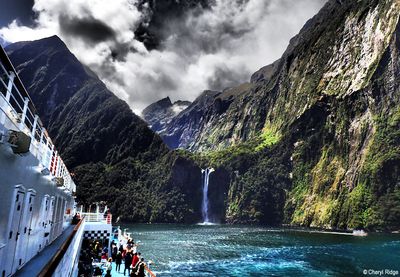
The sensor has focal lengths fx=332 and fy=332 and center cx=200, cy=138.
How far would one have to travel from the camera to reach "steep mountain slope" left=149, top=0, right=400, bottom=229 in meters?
114

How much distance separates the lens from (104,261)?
1037 inches

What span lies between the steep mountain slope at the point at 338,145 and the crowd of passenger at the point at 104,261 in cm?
9820

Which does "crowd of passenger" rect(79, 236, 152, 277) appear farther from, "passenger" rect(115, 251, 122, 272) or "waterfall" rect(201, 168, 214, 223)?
"waterfall" rect(201, 168, 214, 223)

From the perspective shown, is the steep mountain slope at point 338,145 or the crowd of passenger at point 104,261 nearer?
the crowd of passenger at point 104,261

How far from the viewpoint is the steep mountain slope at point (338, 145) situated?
114m

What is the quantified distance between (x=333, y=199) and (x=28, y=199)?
132 m

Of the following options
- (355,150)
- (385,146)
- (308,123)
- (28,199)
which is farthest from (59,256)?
(308,123)

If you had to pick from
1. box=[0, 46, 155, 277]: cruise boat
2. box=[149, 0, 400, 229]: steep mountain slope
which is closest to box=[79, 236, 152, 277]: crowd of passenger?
box=[0, 46, 155, 277]: cruise boat

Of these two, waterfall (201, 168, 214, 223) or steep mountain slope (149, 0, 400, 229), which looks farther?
waterfall (201, 168, 214, 223)

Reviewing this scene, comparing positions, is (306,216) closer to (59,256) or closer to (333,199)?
(333,199)

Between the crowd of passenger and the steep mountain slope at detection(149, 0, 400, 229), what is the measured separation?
9820 centimetres

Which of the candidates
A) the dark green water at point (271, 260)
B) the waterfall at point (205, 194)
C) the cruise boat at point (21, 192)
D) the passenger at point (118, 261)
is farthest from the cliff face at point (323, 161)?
the cruise boat at point (21, 192)

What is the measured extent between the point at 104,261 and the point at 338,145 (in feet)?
437

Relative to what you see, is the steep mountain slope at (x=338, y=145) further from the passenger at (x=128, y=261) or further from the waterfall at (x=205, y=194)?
the passenger at (x=128, y=261)
